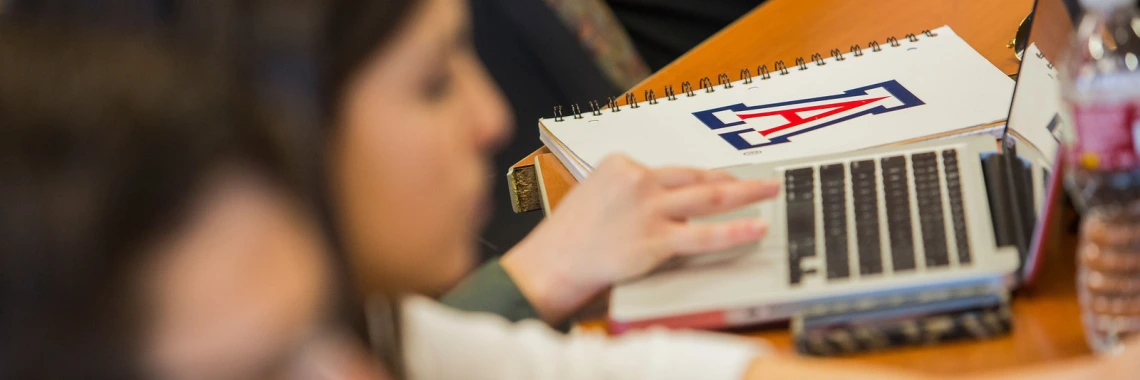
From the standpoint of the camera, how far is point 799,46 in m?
1.20

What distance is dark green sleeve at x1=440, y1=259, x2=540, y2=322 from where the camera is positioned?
79 cm

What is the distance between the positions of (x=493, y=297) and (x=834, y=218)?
0.26m

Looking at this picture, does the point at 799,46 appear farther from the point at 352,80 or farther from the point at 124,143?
the point at 124,143

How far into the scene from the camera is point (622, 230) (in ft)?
2.54

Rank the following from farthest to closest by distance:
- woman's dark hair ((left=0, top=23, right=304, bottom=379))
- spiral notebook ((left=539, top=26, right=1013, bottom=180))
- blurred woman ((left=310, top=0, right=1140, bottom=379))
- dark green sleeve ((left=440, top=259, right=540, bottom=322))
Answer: spiral notebook ((left=539, top=26, right=1013, bottom=180))
dark green sleeve ((left=440, top=259, right=540, bottom=322))
blurred woman ((left=310, top=0, right=1140, bottom=379))
woman's dark hair ((left=0, top=23, right=304, bottom=379))

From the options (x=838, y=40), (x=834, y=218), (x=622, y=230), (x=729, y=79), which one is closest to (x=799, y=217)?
(x=834, y=218)

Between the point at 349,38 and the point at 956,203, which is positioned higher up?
the point at 349,38

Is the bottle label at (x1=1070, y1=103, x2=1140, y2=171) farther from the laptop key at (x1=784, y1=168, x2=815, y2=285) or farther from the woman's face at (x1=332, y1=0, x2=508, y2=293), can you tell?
the woman's face at (x1=332, y1=0, x2=508, y2=293)

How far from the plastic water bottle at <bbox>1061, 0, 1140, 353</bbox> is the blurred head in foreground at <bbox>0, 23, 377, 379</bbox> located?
1.37ft

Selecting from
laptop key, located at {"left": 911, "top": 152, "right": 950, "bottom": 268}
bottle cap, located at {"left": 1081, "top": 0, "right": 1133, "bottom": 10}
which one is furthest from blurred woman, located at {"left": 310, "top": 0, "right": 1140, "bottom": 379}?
bottle cap, located at {"left": 1081, "top": 0, "right": 1133, "bottom": 10}

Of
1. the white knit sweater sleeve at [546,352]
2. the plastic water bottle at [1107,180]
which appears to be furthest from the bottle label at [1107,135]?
the white knit sweater sleeve at [546,352]

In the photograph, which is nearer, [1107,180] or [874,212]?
[1107,180]

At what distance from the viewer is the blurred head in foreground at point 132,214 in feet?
1.37

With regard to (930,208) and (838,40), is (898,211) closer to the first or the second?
(930,208)
